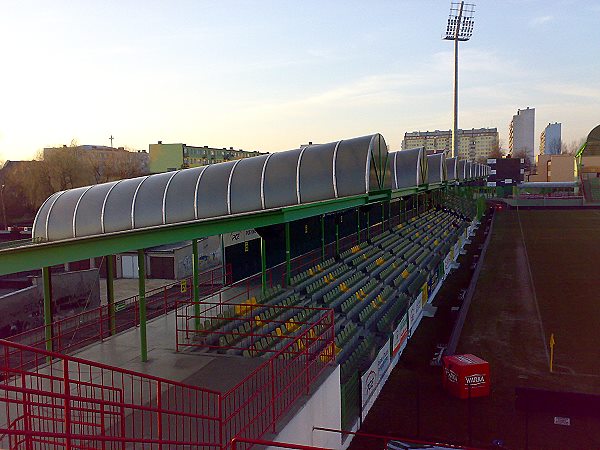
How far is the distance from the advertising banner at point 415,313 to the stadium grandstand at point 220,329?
0.13 metres

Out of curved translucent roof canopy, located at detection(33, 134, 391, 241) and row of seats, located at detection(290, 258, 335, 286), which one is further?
row of seats, located at detection(290, 258, 335, 286)

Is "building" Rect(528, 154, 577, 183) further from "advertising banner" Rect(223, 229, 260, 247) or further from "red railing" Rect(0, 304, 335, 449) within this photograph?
"red railing" Rect(0, 304, 335, 449)

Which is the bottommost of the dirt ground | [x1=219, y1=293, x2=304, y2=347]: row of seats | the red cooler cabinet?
the dirt ground

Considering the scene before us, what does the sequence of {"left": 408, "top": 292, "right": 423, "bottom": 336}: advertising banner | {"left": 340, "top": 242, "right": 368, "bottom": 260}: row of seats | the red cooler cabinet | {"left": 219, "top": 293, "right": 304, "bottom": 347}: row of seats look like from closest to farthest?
{"left": 219, "top": 293, "right": 304, "bottom": 347}: row of seats < the red cooler cabinet < {"left": 408, "top": 292, "right": 423, "bottom": 336}: advertising banner < {"left": 340, "top": 242, "right": 368, "bottom": 260}: row of seats

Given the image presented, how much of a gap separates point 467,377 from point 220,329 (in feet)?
22.9

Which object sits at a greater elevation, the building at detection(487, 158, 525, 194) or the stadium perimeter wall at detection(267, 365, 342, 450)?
the building at detection(487, 158, 525, 194)

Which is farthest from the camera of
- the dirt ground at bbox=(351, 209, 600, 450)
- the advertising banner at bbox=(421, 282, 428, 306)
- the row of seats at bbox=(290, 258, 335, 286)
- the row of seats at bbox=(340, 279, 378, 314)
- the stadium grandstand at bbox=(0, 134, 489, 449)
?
the advertising banner at bbox=(421, 282, 428, 306)

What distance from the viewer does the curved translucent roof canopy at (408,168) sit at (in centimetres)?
2962

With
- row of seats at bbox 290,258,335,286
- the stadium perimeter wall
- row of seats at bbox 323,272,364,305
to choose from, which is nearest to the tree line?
row of seats at bbox 290,258,335,286

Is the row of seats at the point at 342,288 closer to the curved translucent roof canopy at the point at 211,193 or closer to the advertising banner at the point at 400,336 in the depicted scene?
the advertising banner at the point at 400,336

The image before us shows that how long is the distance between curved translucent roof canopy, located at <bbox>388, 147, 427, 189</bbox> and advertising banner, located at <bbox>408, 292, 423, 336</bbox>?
8745mm

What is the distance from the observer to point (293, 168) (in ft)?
49.9

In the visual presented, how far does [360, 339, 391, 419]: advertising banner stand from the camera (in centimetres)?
1324

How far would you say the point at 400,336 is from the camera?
58.5 feet
